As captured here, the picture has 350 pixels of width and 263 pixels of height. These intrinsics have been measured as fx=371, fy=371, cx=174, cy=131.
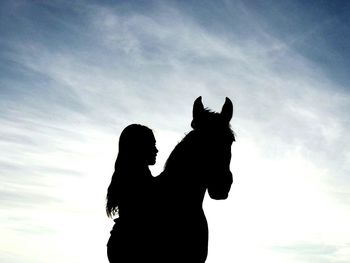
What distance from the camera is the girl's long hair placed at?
4.25m

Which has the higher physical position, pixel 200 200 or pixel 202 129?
pixel 202 129

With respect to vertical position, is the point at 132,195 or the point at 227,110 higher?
the point at 227,110

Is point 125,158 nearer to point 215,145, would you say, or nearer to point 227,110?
point 215,145

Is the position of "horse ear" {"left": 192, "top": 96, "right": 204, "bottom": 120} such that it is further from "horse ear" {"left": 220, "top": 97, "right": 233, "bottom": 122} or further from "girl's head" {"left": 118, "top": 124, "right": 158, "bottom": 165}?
"girl's head" {"left": 118, "top": 124, "right": 158, "bottom": 165}

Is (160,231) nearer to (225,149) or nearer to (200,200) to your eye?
(200,200)

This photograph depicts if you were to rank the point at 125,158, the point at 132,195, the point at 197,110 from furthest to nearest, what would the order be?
the point at 197,110 → the point at 125,158 → the point at 132,195

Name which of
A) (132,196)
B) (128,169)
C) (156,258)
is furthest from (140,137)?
(156,258)

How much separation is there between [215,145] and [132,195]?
1112mm

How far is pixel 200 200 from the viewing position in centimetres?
429

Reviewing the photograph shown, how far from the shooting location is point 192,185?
14.0ft

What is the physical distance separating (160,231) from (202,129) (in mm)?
1271

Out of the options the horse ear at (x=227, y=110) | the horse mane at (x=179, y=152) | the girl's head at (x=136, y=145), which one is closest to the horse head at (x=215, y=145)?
the horse ear at (x=227, y=110)

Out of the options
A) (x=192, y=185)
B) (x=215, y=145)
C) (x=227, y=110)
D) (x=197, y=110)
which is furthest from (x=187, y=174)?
(x=227, y=110)

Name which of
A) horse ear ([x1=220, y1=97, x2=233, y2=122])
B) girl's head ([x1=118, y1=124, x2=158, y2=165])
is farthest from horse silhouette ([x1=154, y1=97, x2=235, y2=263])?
girl's head ([x1=118, y1=124, x2=158, y2=165])
